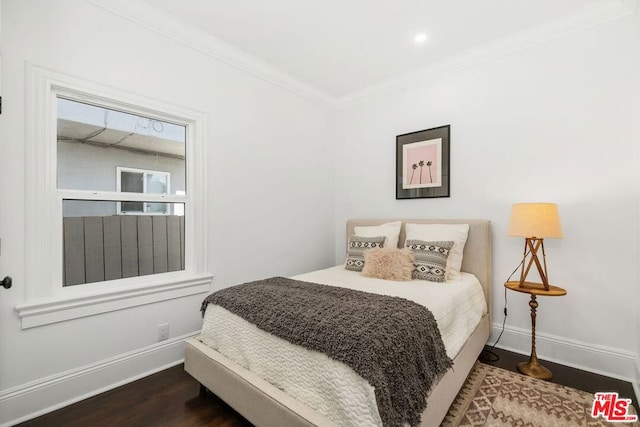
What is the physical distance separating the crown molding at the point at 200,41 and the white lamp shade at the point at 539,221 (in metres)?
2.60

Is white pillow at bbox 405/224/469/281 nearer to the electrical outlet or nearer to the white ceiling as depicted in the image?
the white ceiling

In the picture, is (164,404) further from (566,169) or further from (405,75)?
(405,75)

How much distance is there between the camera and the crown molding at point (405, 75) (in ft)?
7.04

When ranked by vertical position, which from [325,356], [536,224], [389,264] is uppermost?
[536,224]

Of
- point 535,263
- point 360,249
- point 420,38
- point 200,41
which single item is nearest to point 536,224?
point 535,263

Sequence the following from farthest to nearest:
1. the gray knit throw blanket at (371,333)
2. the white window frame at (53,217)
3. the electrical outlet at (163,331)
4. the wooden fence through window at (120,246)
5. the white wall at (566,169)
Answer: the electrical outlet at (163,331) → the white wall at (566,169) → the wooden fence through window at (120,246) → the white window frame at (53,217) → the gray knit throw blanket at (371,333)

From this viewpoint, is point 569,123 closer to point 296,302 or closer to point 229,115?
point 296,302

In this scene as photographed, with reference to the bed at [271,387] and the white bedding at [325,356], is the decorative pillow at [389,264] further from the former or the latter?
the bed at [271,387]

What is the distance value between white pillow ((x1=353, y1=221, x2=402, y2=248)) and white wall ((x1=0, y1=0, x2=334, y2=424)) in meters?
0.77

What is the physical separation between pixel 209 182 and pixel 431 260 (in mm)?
2021

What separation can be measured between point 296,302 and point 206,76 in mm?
2122

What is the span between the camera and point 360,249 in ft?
9.47

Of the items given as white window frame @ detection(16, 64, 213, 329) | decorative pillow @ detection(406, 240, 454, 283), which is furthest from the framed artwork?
white window frame @ detection(16, 64, 213, 329)

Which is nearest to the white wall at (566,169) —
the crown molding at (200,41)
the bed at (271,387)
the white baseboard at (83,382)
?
the bed at (271,387)
